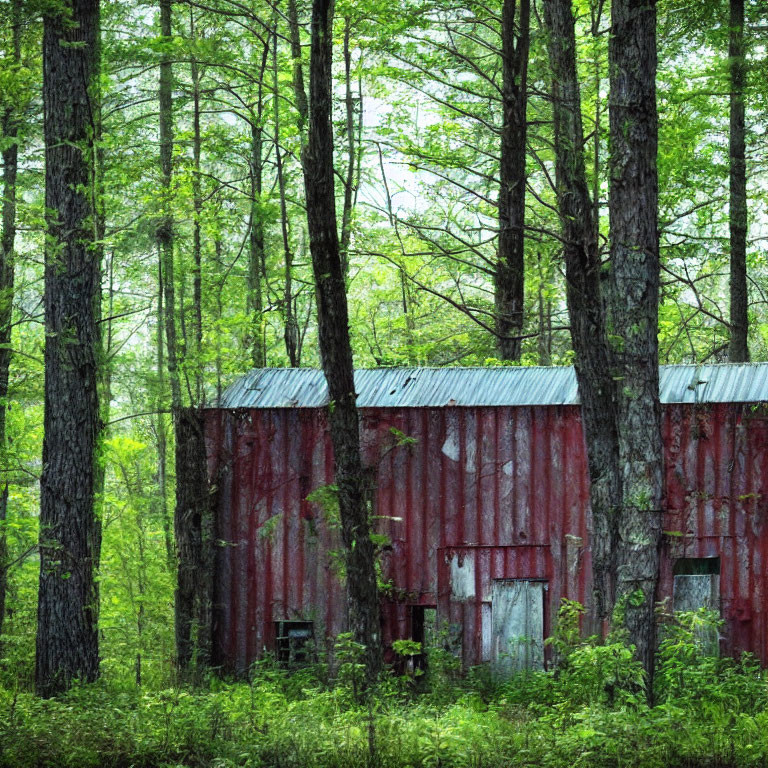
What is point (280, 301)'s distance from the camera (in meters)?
18.9

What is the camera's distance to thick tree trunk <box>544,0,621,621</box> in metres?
10.5

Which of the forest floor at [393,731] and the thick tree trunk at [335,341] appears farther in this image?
the thick tree trunk at [335,341]

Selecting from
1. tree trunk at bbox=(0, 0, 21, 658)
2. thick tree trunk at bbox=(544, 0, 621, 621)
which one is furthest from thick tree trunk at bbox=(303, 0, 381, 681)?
tree trunk at bbox=(0, 0, 21, 658)

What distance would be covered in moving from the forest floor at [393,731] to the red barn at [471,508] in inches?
92.3

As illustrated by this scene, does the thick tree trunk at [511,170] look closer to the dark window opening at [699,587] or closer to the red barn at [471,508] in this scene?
the red barn at [471,508]

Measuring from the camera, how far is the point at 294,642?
12992mm

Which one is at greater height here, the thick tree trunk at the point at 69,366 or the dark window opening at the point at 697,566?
the thick tree trunk at the point at 69,366

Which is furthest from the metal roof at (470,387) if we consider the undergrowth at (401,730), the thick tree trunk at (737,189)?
the thick tree trunk at (737,189)

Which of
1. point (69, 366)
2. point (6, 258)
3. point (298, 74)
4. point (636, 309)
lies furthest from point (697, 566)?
point (298, 74)

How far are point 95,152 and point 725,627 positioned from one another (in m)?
9.10

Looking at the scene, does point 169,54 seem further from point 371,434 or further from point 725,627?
point 725,627

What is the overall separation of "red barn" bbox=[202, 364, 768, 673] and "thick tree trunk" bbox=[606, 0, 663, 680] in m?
3.23

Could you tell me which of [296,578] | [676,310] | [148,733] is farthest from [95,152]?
[676,310]

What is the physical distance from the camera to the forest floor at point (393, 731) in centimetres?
751
